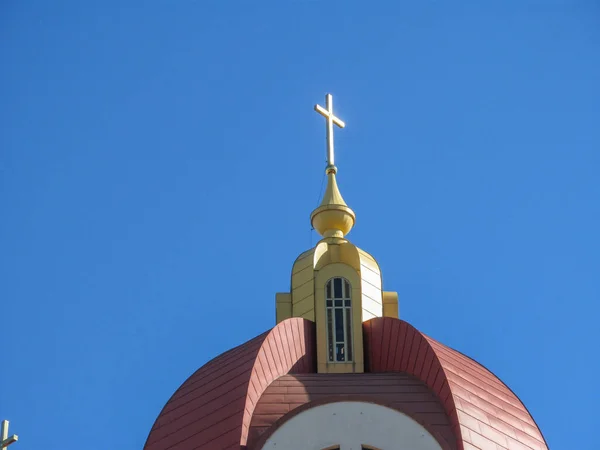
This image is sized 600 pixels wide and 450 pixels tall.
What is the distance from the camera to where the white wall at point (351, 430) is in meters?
25.7

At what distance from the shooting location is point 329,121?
3425 centimetres

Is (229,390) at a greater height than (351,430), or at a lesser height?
greater

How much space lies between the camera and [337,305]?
3092cm

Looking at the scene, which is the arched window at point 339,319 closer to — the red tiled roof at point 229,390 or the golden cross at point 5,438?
the red tiled roof at point 229,390

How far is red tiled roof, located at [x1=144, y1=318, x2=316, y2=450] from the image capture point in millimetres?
26906

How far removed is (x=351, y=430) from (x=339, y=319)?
5.12 meters

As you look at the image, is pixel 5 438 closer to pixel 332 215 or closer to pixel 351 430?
pixel 351 430

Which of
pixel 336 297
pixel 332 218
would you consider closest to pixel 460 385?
pixel 336 297

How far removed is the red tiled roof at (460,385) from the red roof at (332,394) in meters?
0.02

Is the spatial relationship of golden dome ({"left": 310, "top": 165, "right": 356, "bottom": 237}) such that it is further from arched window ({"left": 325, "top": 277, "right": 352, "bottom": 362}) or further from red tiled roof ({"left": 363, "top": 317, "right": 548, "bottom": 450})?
red tiled roof ({"left": 363, "top": 317, "right": 548, "bottom": 450})

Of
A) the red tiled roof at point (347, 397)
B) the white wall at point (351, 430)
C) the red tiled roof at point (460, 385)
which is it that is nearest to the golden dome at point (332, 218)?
the red tiled roof at point (460, 385)

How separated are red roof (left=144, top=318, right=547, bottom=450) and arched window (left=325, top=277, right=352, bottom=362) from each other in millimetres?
381

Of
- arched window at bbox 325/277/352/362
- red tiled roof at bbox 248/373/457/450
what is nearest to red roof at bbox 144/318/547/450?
red tiled roof at bbox 248/373/457/450

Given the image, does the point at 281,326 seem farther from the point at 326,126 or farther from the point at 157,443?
the point at 326,126
